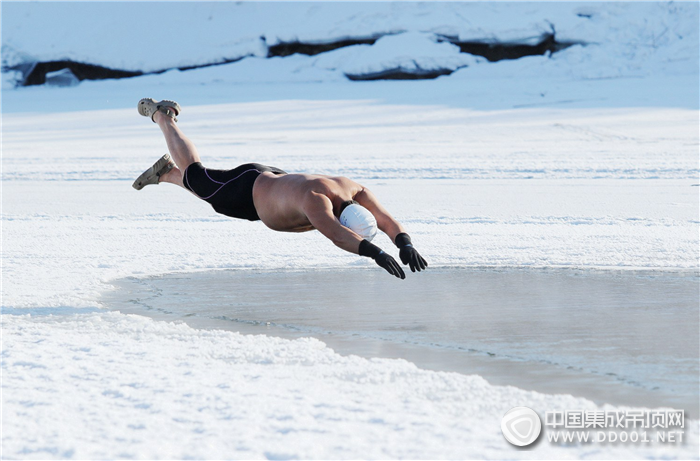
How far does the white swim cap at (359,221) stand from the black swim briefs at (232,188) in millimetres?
646

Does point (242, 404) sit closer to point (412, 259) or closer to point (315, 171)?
point (412, 259)

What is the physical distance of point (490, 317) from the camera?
4.36 metres

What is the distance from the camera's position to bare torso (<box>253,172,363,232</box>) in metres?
4.58

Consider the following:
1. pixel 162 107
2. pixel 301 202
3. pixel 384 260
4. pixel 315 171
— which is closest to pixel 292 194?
pixel 301 202

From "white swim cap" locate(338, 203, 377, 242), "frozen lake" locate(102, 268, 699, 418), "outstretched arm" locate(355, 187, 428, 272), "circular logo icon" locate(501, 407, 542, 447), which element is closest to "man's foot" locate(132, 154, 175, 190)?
"frozen lake" locate(102, 268, 699, 418)

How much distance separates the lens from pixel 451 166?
38.4 ft

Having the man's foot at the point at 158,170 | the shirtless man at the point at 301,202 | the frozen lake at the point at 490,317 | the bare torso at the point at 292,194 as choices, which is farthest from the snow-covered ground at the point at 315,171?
the bare torso at the point at 292,194

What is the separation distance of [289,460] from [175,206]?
6790 millimetres

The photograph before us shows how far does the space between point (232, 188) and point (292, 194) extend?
57 cm

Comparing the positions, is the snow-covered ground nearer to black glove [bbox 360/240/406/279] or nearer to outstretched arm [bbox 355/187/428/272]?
black glove [bbox 360/240/406/279]

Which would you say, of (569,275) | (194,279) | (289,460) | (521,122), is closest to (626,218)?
(569,275)

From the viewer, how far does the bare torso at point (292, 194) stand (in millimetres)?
4578

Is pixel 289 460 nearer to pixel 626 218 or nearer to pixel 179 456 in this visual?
pixel 179 456

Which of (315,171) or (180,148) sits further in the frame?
(315,171)
